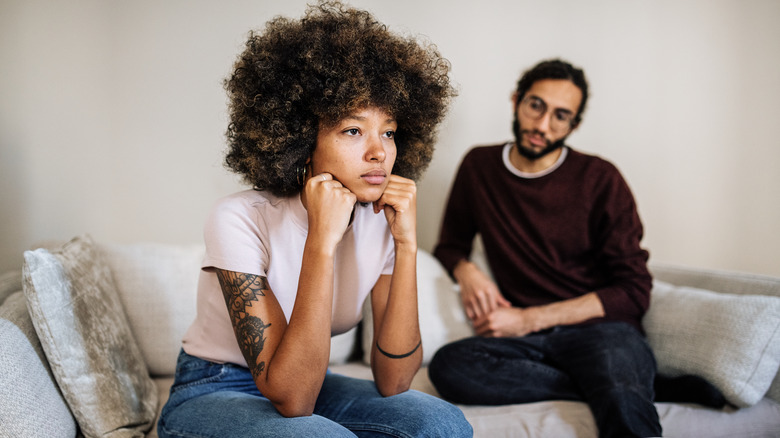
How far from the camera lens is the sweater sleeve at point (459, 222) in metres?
2.13

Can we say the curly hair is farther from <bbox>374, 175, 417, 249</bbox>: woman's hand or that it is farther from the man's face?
the man's face

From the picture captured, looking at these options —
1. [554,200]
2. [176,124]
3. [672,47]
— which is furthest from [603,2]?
[176,124]

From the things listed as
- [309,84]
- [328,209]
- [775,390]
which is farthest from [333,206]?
[775,390]

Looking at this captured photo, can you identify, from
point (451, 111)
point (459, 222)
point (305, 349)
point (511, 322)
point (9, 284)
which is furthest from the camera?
point (451, 111)

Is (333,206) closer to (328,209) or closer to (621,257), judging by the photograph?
(328,209)

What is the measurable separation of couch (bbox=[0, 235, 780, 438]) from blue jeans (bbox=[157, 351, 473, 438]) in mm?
245

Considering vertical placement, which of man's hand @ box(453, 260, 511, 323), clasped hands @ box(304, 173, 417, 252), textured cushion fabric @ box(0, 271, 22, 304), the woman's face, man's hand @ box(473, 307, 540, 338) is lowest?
man's hand @ box(473, 307, 540, 338)

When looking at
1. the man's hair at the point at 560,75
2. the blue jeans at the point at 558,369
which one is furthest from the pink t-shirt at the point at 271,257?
the man's hair at the point at 560,75

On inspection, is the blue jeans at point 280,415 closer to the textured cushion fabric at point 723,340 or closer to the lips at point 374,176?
the lips at point 374,176

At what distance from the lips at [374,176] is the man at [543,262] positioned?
2.50ft

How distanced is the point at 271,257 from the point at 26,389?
547mm

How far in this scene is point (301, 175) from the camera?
120 centimetres

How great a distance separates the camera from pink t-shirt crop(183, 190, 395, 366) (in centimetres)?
105

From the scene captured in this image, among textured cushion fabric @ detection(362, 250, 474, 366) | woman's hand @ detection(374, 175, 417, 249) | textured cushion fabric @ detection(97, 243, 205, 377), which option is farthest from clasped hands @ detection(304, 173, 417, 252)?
textured cushion fabric @ detection(97, 243, 205, 377)
